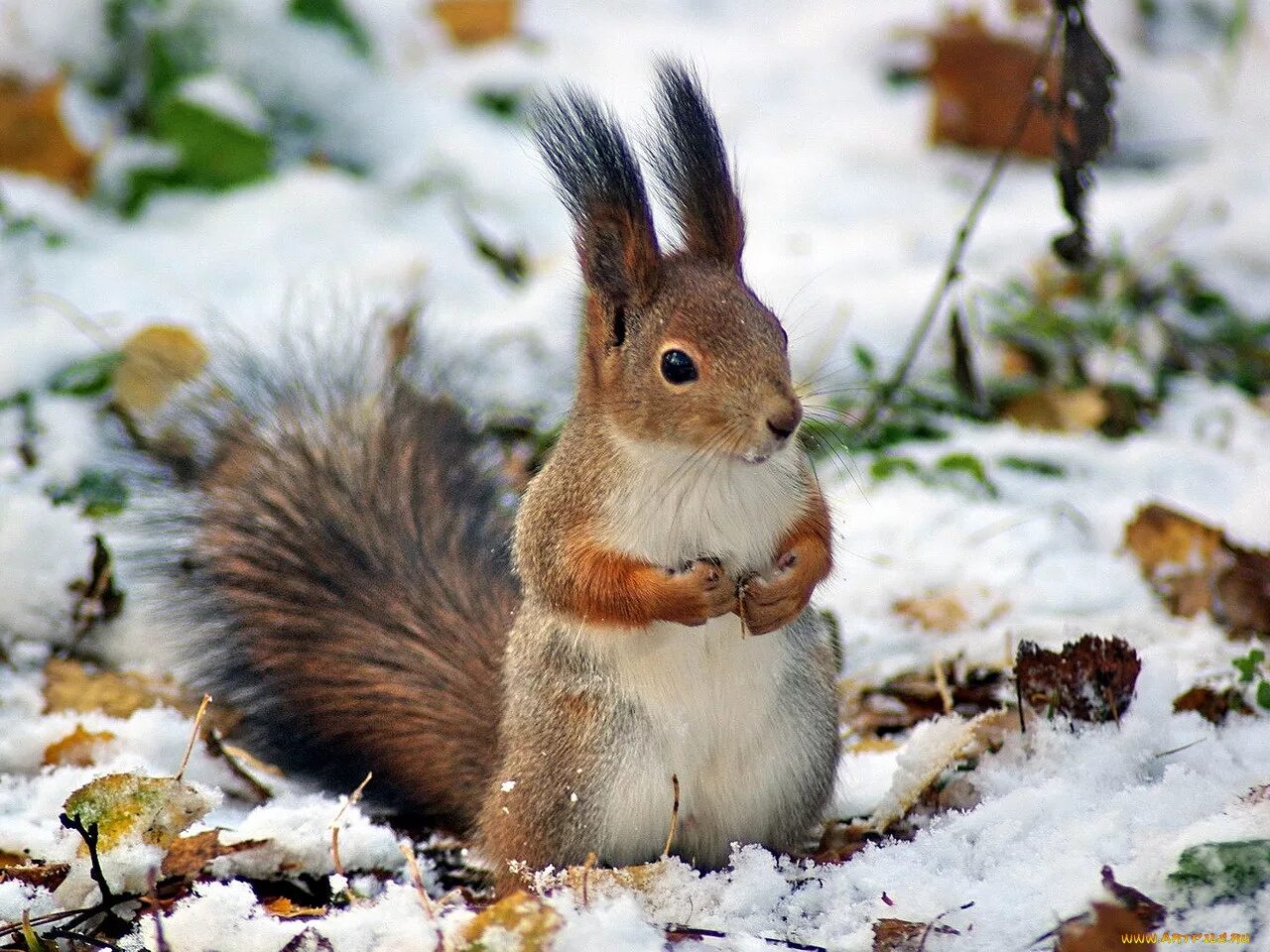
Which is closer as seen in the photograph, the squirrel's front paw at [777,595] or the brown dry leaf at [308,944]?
the brown dry leaf at [308,944]

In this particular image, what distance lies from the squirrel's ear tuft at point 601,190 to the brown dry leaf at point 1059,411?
140 centimetres

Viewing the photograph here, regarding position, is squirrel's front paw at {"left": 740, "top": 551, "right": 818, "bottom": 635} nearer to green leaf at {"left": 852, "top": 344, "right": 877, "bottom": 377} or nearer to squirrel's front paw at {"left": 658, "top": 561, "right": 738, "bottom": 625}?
squirrel's front paw at {"left": 658, "top": 561, "right": 738, "bottom": 625}

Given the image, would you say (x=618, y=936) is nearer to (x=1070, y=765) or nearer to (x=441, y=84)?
(x=1070, y=765)

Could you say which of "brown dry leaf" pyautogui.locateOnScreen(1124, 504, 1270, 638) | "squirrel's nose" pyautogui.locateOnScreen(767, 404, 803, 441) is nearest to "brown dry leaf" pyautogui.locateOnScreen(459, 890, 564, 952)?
"squirrel's nose" pyautogui.locateOnScreen(767, 404, 803, 441)

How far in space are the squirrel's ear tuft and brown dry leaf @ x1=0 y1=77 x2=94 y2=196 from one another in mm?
1957

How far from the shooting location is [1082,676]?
1.60m

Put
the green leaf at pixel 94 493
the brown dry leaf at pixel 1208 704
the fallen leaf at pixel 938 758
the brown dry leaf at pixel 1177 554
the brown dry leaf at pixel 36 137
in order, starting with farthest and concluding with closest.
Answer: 1. the brown dry leaf at pixel 36 137
2. the green leaf at pixel 94 493
3. the brown dry leaf at pixel 1177 554
4. the brown dry leaf at pixel 1208 704
5. the fallen leaf at pixel 938 758

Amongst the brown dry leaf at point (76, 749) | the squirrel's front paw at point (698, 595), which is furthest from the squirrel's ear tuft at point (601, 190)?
the brown dry leaf at point (76, 749)

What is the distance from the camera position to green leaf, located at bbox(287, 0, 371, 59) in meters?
3.48

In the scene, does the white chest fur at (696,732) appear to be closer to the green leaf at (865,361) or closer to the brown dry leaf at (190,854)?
the brown dry leaf at (190,854)

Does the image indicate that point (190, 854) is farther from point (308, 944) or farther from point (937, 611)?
point (937, 611)

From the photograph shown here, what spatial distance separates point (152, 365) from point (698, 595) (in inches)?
54.6

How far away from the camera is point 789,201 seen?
134 inches

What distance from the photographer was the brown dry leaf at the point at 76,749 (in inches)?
67.9
